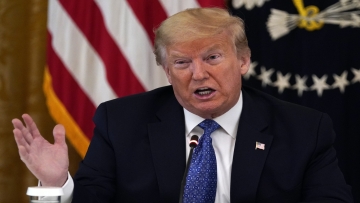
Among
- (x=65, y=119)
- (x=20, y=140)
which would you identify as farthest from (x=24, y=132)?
(x=65, y=119)

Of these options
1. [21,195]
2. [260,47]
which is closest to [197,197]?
[260,47]

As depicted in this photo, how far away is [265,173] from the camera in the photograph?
7.93 feet

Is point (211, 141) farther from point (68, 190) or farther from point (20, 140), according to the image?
point (20, 140)

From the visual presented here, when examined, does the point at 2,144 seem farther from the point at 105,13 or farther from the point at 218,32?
the point at 218,32

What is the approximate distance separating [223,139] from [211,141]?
109 millimetres

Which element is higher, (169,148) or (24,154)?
(169,148)

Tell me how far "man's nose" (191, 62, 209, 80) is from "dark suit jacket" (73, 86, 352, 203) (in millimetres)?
270

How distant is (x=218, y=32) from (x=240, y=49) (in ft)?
0.54

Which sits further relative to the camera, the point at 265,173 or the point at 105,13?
the point at 105,13

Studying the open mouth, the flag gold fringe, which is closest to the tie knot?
the open mouth

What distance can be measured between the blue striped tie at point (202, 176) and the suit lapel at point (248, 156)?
0.09 meters

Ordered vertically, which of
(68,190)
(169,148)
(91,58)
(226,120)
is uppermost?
(91,58)

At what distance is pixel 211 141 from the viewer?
2.40 meters

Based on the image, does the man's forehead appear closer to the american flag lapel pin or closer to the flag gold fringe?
the american flag lapel pin
